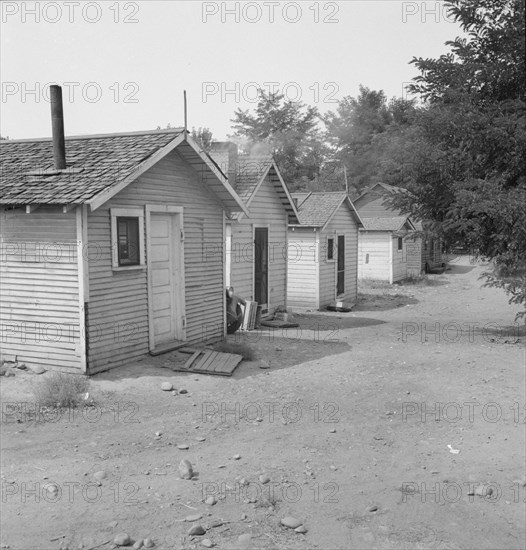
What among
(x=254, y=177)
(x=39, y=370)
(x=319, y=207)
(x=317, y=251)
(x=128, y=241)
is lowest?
(x=39, y=370)

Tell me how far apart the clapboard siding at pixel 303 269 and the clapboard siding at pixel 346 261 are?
1.03ft

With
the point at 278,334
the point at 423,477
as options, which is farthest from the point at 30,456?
the point at 278,334

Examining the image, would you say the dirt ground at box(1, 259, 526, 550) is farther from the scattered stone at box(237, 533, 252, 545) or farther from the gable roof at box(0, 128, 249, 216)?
the gable roof at box(0, 128, 249, 216)

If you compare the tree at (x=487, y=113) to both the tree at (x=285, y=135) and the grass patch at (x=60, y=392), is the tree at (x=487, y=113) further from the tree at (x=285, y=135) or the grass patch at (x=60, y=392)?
the tree at (x=285, y=135)

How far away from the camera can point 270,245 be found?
60.0 ft

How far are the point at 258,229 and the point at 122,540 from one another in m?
13.2

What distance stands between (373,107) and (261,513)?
73.9 metres

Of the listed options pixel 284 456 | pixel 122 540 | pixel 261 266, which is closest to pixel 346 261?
pixel 261 266

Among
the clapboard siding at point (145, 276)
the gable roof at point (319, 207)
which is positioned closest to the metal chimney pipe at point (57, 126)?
the clapboard siding at point (145, 276)

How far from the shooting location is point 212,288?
13.9 m

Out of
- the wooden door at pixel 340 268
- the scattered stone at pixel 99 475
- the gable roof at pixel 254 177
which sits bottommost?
the scattered stone at pixel 99 475

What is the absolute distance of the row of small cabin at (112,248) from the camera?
9977mm

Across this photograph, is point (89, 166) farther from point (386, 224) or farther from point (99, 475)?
point (386, 224)

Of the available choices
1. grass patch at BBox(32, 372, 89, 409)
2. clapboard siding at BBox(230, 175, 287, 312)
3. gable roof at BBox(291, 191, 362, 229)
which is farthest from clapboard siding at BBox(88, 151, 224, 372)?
gable roof at BBox(291, 191, 362, 229)
